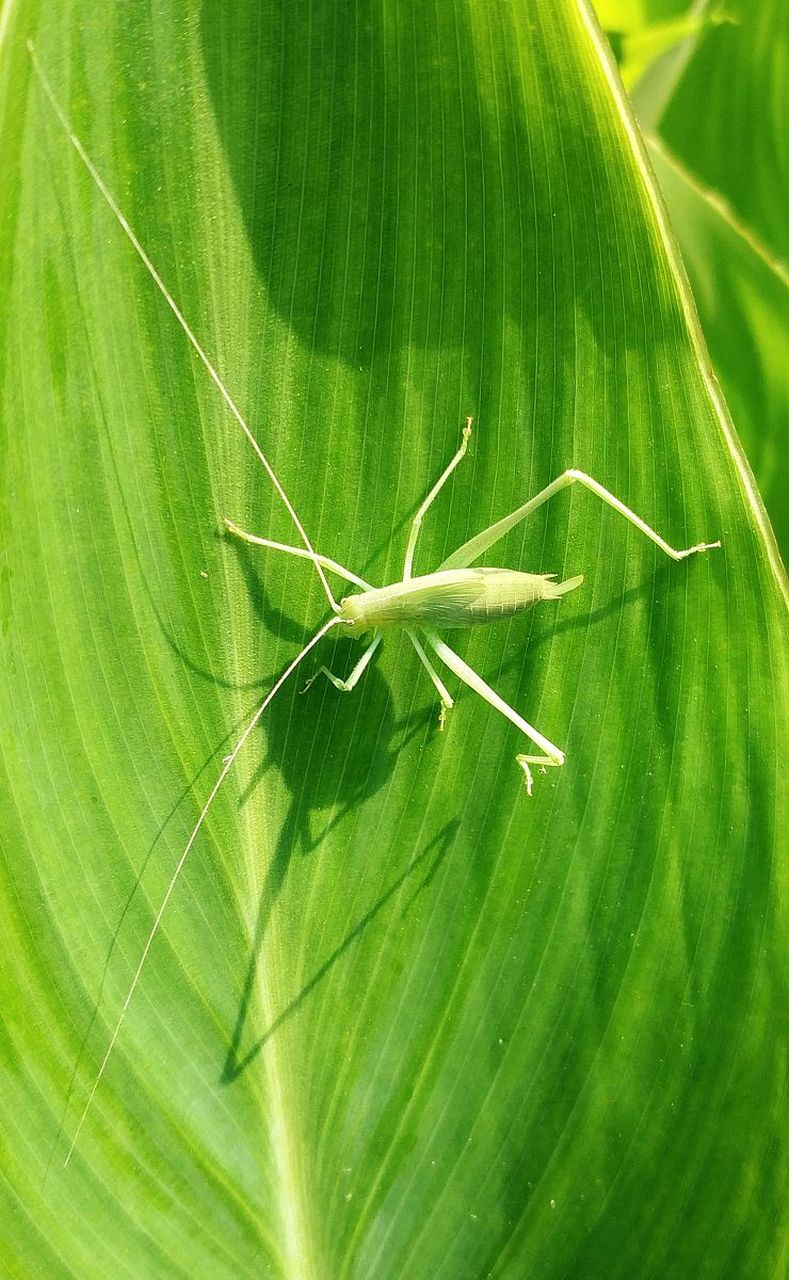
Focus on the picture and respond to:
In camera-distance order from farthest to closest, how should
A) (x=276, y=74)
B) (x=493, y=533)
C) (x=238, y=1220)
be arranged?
(x=493, y=533)
(x=238, y=1220)
(x=276, y=74)

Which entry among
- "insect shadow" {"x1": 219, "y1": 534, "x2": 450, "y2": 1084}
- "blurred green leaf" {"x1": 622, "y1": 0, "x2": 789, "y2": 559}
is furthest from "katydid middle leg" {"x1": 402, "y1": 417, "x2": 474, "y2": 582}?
"blurred green leaf" {"x1": 622, "y1": 0, "x2": 789, "y2": 559}

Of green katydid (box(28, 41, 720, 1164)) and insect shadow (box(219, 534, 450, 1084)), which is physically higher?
green katydid (box(28, 41, 720, 1164))

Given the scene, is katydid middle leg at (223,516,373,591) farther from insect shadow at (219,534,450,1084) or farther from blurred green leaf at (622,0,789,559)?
blurred green leaf at (622,0,789,559)

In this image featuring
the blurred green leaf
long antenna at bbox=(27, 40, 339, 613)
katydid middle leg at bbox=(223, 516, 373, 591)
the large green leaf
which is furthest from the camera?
the blurred green leaf

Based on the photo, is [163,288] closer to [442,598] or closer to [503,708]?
[442,598]

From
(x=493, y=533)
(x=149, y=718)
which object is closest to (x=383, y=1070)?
(x=149, y=718)

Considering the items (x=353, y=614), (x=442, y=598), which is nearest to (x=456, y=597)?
(x=442, y=598)

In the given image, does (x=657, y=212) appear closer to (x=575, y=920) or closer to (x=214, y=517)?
(x=214, y=517)
